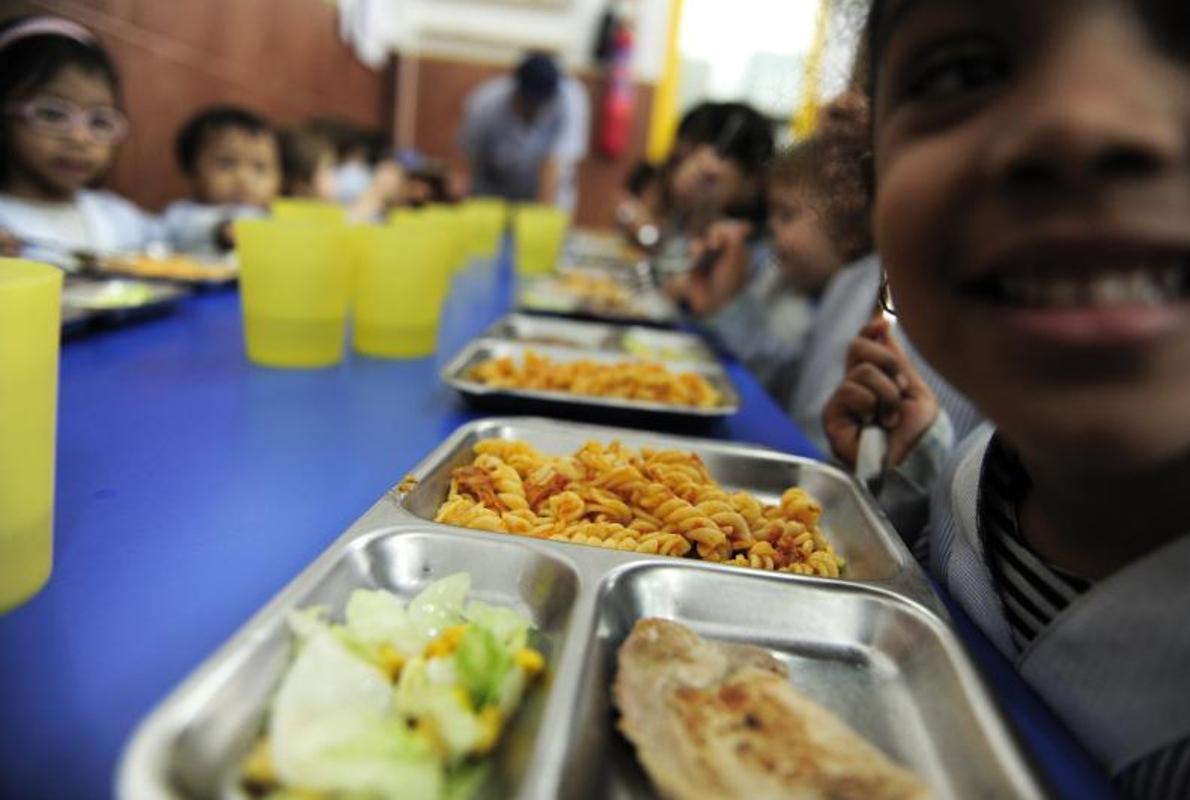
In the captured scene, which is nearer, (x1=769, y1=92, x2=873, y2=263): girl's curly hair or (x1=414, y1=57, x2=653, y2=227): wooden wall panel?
(x1=769, y1=92, x2=873, y2=263): girl's curly hair

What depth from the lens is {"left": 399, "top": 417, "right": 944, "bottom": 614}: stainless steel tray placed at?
A: 2.91ft

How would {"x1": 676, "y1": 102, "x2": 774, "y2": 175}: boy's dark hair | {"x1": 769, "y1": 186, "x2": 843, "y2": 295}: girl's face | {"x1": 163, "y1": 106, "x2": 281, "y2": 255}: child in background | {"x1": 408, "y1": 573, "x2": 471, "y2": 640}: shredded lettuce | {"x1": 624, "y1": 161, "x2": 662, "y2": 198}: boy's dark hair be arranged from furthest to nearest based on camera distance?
{"x1": 624, "y1": 161, "x2": 662, "y2": 198}: boy's dark hair → {"x1": 163, "y1": 106, "x2": 281, "y2": 255}: child in background → {"x1": 676, "y1": 102, "x2": 774, "y2": 175}: boy's dark hair → {"x1": 769, "y1": 186, "x2": 843, "y2": 295}: girl's face → {"x1": 408, "y1": 573, "x2": 471, "y2": 640}: shredded lettuce

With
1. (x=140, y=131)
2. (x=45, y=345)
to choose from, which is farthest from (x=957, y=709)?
(x=140, y=131)

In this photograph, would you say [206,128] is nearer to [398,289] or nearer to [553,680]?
[398,289]

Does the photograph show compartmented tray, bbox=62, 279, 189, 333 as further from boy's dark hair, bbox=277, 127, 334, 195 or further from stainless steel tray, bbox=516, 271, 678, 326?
boy's dark hair, bbox=277, 127, 334, 195

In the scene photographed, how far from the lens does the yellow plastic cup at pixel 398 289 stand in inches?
63.9

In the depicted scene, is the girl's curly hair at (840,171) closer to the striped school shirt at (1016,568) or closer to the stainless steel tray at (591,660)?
the striped school shirt at (1016,568)

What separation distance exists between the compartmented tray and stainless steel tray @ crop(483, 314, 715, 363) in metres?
0.78

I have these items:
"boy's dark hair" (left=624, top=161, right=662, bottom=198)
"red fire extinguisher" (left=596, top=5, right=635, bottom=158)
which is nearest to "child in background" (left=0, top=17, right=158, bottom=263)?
"boy's dark hair" (left=624, top=161, right=662, bottom=198)

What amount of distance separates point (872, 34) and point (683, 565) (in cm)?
60

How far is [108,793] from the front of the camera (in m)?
0.50

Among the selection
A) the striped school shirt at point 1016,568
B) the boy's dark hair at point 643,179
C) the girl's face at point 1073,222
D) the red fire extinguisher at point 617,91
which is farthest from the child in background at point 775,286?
the red fire extinguisher at point 617,91

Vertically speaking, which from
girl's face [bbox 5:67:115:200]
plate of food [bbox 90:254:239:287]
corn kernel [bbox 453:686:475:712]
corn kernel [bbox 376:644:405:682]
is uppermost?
girl's face [bbox 5:67:115:200]

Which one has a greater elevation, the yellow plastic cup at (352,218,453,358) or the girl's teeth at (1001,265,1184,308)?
the girl's teeth at (1001,265,1184,308)
